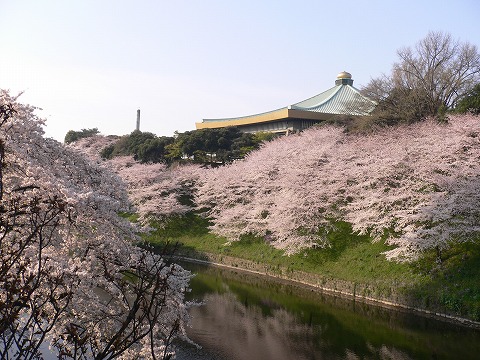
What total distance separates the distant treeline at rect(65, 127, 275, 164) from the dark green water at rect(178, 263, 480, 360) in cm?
2015

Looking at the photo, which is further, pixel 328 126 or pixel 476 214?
pixel 328 126

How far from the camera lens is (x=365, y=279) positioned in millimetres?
20078

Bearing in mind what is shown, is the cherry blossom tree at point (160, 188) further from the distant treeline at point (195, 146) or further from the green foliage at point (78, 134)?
the green foliage at point (78, 134)

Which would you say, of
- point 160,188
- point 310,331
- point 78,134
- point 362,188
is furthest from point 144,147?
point 310,331

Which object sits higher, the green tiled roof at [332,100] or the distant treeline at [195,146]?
the green tiled roof at [332,100]

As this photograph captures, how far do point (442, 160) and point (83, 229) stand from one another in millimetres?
16290

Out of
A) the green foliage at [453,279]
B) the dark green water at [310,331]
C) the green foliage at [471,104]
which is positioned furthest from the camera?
the green foliage at [471,104]

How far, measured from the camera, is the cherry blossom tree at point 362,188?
1841 centimetres

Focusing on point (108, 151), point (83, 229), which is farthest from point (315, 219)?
point (108, 151)

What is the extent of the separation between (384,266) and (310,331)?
6.16 meters

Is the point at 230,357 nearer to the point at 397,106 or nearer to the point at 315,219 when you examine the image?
the point at 315,219

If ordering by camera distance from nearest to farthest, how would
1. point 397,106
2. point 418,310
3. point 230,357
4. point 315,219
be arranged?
point 230,357
point 418,310
point 315,219
point 397,106

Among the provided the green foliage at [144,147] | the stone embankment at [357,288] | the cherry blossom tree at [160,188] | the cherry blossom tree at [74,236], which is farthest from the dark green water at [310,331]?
the green foliage at [144,147]

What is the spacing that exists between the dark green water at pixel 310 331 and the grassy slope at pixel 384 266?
41.8 inches
